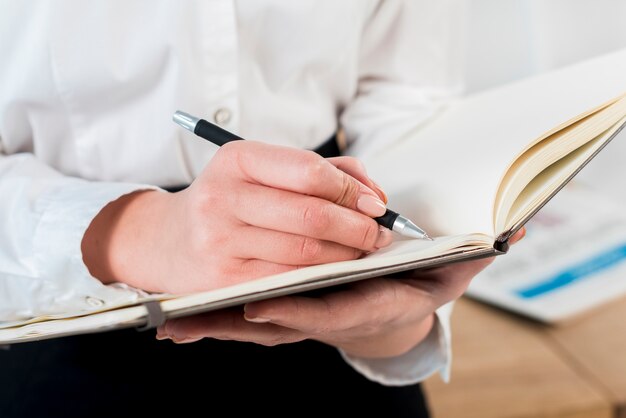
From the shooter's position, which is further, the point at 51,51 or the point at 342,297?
the point at 51,51

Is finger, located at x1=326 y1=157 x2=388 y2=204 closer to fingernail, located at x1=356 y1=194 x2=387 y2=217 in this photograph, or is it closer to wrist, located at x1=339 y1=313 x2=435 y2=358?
fingernail, located at x1=356 y1=194 x2=387 y2=217

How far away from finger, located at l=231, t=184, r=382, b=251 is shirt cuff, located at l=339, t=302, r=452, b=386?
292 millimetres

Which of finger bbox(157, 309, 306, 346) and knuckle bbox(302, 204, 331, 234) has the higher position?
knuckle bbox(302, 204, 331, 234)

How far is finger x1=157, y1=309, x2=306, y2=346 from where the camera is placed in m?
0.47

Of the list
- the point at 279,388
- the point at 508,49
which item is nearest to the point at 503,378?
the point at 279,388

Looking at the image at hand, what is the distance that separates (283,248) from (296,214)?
25 mm

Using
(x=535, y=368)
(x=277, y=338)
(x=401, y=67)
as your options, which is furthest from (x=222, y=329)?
(x=535, y=368)

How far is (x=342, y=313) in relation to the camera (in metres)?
0.50

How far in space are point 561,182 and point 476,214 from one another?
6 centimetres

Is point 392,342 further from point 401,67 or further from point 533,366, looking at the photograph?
point 533,366

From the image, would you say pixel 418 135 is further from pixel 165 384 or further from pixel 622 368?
pixel 622 368

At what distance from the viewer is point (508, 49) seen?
1.93m

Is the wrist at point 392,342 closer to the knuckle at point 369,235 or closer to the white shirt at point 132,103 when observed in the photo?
the white shirt at point 132,103

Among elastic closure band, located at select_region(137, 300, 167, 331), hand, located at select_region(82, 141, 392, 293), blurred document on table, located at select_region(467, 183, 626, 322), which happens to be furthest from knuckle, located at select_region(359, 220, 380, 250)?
blurred document on table, located at select_region(467, 183, 626, 322)
